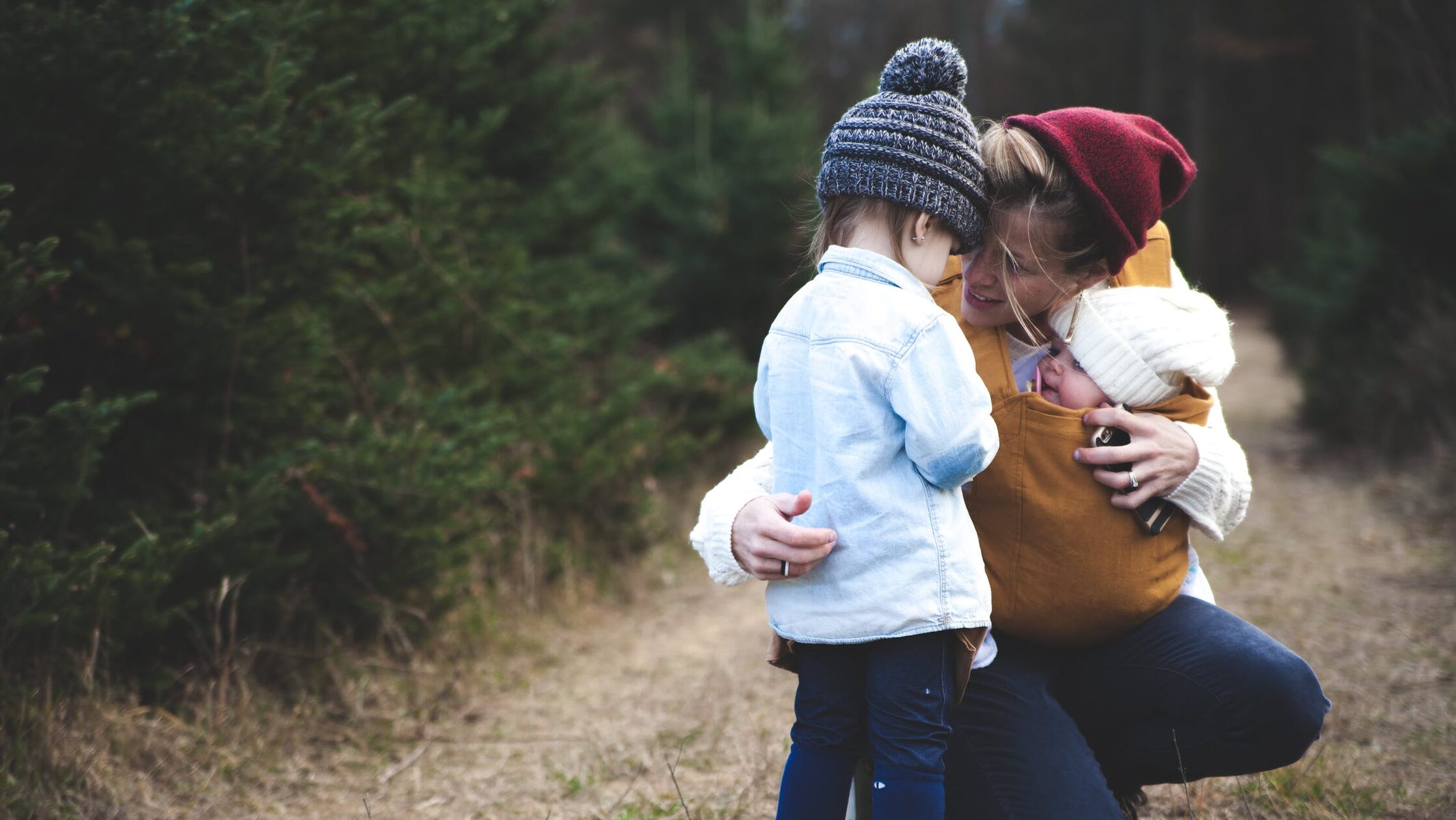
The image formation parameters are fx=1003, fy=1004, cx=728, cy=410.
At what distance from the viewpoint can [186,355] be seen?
2840 mm

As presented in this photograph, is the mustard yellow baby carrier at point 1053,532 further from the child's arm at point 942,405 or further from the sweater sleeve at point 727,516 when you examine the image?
the sweater sleeve at point 727,516

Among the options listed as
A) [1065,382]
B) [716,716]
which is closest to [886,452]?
[1065,382]

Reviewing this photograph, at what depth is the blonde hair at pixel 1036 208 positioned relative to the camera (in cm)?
187

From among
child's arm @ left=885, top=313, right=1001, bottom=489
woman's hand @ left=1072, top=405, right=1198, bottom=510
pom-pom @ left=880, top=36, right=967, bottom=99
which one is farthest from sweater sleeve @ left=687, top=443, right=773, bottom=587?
pom-pom @ left=880, top=36, right=967, bottom=99

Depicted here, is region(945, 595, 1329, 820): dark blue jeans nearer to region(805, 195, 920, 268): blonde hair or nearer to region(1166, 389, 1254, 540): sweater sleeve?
region(1166, 389, 1254, 540): sweater sleeve

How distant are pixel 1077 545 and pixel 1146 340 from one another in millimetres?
413

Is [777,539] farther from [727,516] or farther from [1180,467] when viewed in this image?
[1180,467]

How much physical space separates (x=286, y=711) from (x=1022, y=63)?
25.3 m

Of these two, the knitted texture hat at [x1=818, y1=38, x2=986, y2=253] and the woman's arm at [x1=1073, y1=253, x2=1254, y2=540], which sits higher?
the knitted texture hat at [x1=818, y1=38, x2=986, y2=253]

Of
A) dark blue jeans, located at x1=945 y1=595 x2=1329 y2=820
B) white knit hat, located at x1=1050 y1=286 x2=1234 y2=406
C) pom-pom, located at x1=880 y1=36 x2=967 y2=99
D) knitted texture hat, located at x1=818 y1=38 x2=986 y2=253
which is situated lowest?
dark blue jeans, located at x1=945 y1=595 x2=1329 y2=820

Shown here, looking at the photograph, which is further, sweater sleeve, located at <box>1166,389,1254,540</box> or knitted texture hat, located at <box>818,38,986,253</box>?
sweater sleeve, located at <box>1166,389,1254,540</box>

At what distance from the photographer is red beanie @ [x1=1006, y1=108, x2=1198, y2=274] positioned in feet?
6.03

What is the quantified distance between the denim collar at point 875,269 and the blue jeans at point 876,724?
618 millimetres

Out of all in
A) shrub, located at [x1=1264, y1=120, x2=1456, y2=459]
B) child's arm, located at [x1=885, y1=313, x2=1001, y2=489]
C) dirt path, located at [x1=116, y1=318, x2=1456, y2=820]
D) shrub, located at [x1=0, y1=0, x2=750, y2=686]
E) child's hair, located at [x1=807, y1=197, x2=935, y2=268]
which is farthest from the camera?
shrub, located at [x1=1264, y1=120, x2=1456, y2=459]
